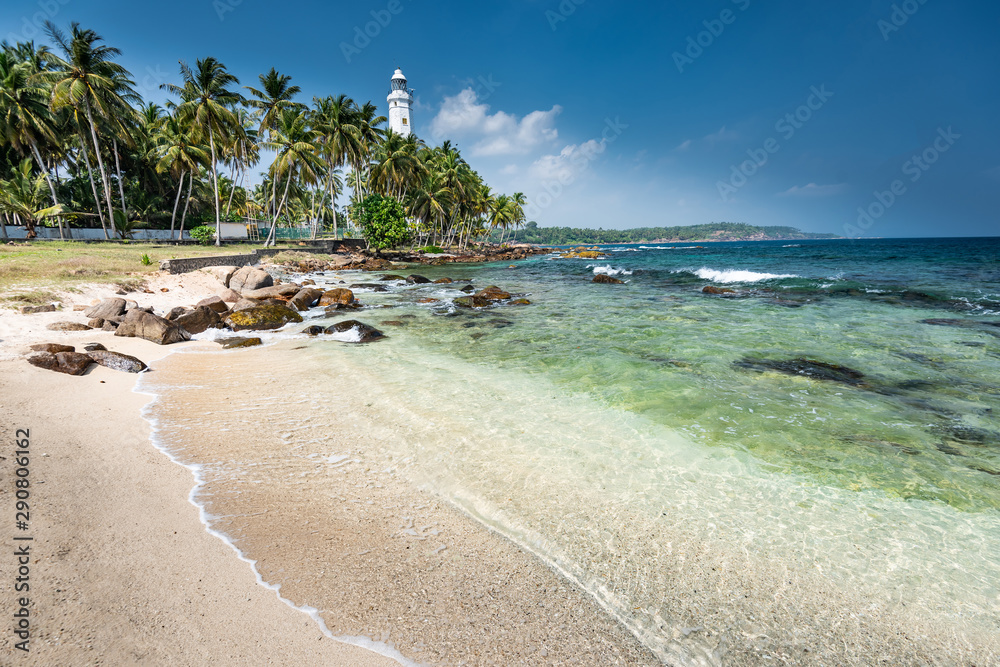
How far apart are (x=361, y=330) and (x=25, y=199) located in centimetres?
3659

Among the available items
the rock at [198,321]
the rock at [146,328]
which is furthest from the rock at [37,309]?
the rock at [198,321]

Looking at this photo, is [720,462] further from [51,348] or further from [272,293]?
[272,293]

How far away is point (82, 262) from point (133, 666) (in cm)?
2011

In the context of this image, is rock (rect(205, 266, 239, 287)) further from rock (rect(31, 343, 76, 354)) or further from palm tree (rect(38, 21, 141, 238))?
palm tree (rect(38, 21, 141, 238))

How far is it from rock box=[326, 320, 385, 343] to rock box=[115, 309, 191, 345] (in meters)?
3.60

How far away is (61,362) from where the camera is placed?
21.5 feet

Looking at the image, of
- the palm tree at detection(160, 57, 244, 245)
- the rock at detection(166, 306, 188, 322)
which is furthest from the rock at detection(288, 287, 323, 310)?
the palm tree at detection(160, 57, 244, 245)

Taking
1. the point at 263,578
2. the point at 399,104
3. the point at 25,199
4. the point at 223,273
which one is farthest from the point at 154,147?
the point at 399,104

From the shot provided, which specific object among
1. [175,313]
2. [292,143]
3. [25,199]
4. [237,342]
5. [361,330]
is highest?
[292,143]

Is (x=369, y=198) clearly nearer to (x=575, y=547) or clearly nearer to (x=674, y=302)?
(x=674, y=302)

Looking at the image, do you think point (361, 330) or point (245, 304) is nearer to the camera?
point (361, 330)

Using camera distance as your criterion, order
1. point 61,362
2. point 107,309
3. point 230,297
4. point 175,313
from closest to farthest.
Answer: point 61,362 → point 107,309 → point 175,313 → point 230,297

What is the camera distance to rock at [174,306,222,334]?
1083 cm

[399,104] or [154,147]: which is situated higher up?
[399,104]
